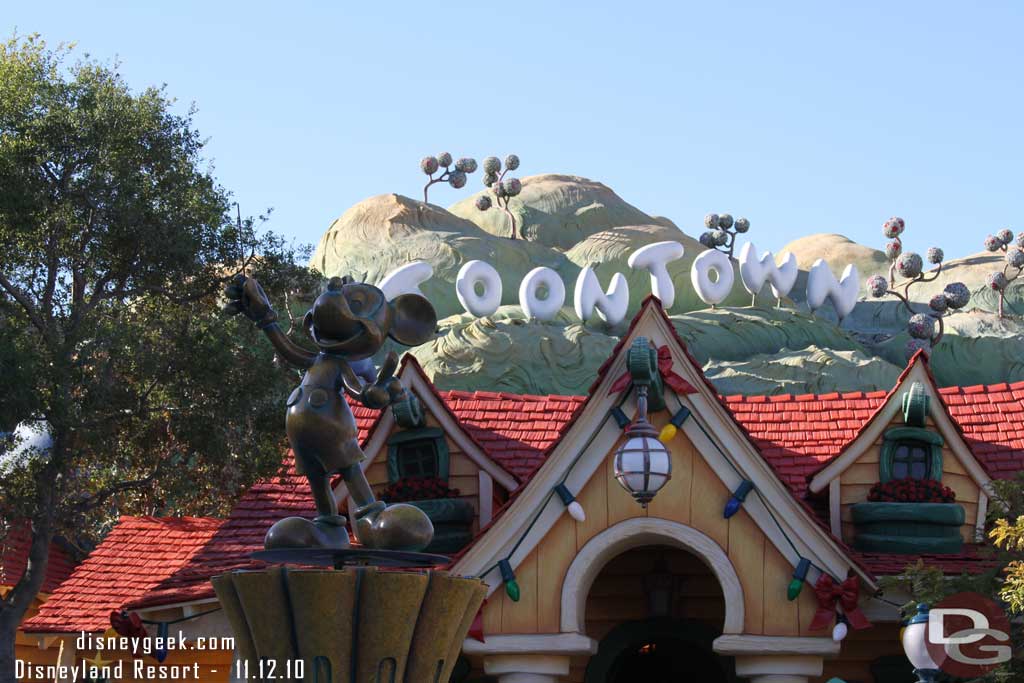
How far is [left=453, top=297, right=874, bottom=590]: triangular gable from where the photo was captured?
14234mm

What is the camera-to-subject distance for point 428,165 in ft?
179

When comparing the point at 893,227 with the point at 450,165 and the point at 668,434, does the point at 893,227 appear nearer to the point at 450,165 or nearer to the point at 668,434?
the point at 450,165

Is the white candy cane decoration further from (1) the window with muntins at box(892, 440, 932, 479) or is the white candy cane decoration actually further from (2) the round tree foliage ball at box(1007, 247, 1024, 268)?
(1) the window with muntins at box(892, 440, 932, 479)

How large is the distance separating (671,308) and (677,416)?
120 feet

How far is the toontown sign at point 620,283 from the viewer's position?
140 feet

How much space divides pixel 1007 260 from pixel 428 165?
20358 mm

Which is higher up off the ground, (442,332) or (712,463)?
(442,332)

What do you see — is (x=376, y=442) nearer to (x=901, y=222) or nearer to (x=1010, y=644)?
(x=1010, y=644)

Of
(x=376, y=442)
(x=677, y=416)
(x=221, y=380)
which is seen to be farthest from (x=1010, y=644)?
(x=221, y=380)

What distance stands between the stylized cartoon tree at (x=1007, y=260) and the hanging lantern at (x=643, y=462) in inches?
1650

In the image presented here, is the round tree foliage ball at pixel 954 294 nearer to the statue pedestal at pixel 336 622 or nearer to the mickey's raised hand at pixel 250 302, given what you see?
the mickey's raised hand at pixel 250 302

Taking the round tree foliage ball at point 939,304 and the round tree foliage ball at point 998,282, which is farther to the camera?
the round tree foliage ball at point 998,282

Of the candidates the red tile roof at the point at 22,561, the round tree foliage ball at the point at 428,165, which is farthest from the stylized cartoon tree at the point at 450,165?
the red tile roof at the point at 22,561

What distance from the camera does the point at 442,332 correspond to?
44969 mm
